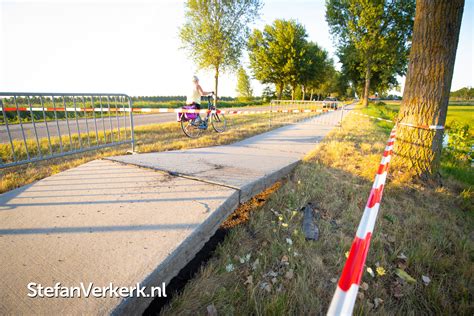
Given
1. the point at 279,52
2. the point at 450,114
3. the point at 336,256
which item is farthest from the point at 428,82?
the point at 279,52

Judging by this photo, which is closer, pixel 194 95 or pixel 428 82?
pixel 428 82

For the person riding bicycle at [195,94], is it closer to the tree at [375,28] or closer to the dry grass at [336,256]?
the dry grass at [336,256]

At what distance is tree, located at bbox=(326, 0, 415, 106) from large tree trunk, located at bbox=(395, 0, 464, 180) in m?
25.1

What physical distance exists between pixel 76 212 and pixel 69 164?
9.52 ft

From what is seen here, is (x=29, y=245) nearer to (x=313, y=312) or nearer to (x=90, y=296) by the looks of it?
(x=90, y=296)

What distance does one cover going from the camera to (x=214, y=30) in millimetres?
16031

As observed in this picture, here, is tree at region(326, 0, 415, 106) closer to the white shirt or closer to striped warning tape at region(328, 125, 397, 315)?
the white shirt

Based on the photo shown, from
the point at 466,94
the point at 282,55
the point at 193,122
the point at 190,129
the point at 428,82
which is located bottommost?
the point at 190,129

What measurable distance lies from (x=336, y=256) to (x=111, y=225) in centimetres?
205

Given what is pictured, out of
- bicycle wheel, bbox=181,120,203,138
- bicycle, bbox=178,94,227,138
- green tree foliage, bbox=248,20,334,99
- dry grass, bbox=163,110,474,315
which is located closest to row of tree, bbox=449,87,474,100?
green tree foliage, bbox=248,20,334,99

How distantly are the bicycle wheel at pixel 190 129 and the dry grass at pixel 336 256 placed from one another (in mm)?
5128

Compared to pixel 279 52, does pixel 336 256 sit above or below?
below

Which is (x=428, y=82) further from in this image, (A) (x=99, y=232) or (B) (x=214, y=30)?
(B) (x=214, y=30)

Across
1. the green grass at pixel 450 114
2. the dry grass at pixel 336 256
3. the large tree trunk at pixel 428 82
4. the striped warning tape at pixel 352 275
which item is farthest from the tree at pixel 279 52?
the striped warning tape at pixel 352 275
